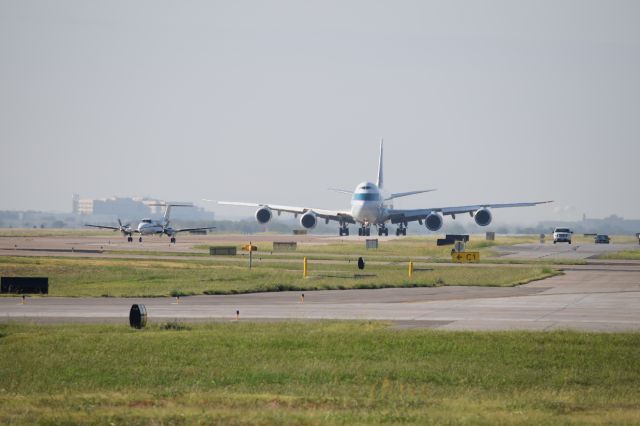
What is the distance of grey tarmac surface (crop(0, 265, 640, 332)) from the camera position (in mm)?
34469

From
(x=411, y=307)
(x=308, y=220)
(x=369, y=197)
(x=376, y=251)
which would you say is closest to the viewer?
(x=411, y=307)

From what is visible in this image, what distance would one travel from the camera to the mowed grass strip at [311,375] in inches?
723

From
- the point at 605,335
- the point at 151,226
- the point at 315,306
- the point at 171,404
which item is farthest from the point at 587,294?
the point at 151,226

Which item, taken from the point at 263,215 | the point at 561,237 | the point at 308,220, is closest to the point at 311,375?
the point at 308,220

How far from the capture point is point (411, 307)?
131 ft

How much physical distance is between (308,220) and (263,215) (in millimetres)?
5459

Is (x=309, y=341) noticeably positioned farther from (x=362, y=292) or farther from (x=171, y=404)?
(x=362, y=292)

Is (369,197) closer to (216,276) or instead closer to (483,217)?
(483,217)

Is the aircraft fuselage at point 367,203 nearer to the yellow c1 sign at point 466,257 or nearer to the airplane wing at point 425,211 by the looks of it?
the airplane wing at point 425,211

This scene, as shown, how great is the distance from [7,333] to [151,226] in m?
93.5

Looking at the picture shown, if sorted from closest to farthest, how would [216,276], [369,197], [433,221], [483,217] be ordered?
[216,276]
[369,197]
[483,217]
[433,221]

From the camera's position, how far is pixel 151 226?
12262cm

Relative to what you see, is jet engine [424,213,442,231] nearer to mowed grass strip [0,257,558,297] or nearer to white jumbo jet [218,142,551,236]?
white jumbo jet [218,142,551,236]

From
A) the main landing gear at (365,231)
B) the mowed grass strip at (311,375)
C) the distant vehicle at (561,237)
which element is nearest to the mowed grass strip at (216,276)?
the mowed grass strip at (311,375)
